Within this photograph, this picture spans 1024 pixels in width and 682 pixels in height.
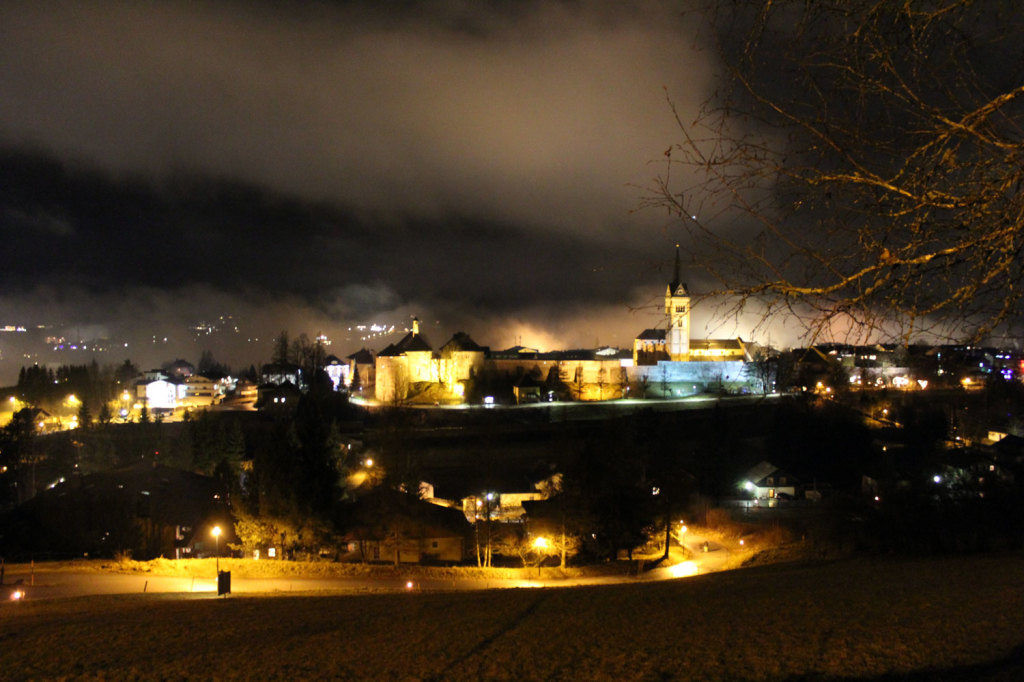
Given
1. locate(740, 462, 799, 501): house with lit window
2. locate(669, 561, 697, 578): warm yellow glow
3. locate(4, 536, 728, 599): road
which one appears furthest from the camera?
locate(740, 462, 799, 501): house with lit window

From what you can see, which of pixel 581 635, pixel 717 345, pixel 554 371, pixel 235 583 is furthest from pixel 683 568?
pixel 717 345

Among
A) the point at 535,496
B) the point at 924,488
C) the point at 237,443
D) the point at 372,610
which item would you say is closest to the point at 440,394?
the point at 237,443

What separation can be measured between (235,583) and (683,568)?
12.4m

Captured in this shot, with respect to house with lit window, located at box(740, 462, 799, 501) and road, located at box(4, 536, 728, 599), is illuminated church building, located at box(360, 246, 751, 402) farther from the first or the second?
road, located at box(4, 536, 728, 599)

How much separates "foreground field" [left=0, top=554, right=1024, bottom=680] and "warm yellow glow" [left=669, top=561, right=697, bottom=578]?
A: 9.06 meters

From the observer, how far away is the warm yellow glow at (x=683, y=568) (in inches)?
724

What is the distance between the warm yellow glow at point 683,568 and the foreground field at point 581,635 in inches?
357

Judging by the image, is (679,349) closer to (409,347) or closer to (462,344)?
(462,344)

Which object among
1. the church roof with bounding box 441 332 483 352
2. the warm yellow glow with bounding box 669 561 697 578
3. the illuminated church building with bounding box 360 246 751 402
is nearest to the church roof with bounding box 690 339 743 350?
the illuminated church building with bounding box 360 246 751 402

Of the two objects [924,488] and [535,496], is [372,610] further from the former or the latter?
[535,496]

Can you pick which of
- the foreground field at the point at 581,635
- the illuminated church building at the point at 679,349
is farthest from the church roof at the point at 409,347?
the foreground field at the point at 581,635

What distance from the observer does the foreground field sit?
5496mm

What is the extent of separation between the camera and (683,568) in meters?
19.2

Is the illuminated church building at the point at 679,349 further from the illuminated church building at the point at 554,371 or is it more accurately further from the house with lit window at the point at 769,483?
the house with lit window at the point at 769,483
